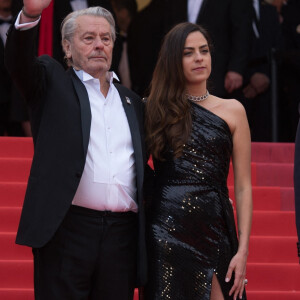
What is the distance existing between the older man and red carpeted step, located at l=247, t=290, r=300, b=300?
1.85m

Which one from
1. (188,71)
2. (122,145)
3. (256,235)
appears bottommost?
(256,235)

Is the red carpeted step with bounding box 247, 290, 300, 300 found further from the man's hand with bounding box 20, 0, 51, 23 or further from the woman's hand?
the man's hand with bounding box 20, 0, 51, 23

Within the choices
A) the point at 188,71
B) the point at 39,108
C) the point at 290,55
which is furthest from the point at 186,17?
the point at 39,108

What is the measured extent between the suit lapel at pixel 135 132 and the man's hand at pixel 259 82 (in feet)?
15.2

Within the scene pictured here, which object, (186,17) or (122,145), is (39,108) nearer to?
(122,145)

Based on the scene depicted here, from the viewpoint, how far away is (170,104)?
450 cm

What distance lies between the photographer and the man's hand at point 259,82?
29.3 feet

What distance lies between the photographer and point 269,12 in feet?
30.1

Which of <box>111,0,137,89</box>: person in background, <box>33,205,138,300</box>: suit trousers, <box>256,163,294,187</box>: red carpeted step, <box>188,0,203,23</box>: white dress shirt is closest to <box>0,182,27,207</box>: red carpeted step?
<box>256,163,294,187</box>: red carpeted step

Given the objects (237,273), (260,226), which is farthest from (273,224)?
(237,273)

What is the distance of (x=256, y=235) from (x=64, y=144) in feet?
9.73

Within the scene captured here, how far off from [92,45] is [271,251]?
2.73 metres

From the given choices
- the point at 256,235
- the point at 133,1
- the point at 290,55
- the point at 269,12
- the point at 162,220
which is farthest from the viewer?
the point at 133,1

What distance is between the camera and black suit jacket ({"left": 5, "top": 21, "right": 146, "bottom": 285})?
3955mm
